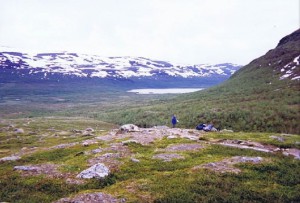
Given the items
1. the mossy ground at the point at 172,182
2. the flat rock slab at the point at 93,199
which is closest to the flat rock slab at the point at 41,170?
the mossy ground at the point at 172,182

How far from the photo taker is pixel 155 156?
1436 inches

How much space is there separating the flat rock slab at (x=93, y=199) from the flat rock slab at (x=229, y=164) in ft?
32.9

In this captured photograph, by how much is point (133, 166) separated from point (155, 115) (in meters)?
108

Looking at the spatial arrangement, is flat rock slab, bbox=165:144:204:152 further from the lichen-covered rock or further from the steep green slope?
the steep green slope

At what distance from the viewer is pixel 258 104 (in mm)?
111562

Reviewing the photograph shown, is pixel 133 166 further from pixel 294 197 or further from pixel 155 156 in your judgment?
pixel 294 197

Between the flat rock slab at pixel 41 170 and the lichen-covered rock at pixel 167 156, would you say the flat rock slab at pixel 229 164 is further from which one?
the flat rock slab at pixel 41 170

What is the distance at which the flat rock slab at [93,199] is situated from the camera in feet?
79.0

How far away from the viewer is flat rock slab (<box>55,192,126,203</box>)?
79.0ft

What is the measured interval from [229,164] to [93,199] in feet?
47.9

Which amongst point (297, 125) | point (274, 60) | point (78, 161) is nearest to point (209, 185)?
point (78, 161)

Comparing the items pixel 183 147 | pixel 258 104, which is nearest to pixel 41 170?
pixel 183 147

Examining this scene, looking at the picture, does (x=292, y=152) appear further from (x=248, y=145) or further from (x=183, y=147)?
(x=183, y=147)

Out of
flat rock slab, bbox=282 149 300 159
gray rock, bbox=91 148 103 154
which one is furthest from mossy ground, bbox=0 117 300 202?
flat rock slab, bbox=282 149 300 159
